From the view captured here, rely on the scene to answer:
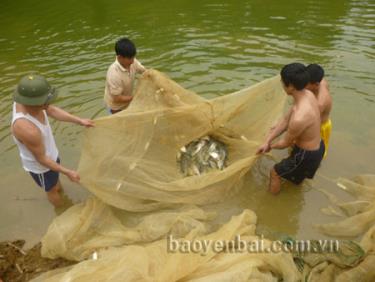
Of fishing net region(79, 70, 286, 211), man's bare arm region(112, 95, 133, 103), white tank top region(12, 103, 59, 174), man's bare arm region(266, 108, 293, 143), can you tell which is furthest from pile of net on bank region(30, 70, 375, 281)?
man's bare arm region(112, 95, 133, 103)

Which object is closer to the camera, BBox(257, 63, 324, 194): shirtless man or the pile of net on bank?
the pile of net on bank

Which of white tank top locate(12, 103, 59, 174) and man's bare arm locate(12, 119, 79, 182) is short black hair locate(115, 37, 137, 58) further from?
man's bare arm locate(12, 119, 79, 182)

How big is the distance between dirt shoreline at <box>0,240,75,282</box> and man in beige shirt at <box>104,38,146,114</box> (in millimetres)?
2079

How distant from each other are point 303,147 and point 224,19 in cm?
654

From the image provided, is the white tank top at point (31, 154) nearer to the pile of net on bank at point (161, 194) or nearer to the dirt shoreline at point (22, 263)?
the pile of net on bank at point (161, 194)

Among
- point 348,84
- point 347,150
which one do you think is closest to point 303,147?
point 347,150

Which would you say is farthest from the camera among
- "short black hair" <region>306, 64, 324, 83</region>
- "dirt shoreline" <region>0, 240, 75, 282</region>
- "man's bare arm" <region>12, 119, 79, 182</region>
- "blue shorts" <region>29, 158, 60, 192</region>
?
"short black hair" <region>306, 64, 324, 83</region>

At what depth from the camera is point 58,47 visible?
8.95 metres

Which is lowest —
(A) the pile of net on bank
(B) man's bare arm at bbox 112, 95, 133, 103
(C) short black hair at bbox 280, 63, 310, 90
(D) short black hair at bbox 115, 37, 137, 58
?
(A) the pile of net on bank

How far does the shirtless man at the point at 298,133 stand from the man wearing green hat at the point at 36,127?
2179 millimetres

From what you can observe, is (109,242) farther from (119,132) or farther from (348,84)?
(348,84)

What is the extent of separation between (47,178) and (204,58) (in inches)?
192

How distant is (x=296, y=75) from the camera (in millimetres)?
3920

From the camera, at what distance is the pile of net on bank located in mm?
3357
